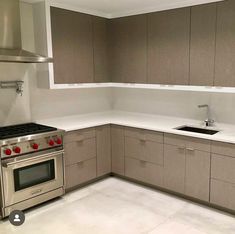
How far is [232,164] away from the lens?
2738 millimetres

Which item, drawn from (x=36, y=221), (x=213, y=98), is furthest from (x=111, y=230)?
(x=213, y=98)

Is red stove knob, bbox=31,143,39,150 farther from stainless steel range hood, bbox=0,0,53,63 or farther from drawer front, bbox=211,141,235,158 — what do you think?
drawer front, bbox=211,141,235,158

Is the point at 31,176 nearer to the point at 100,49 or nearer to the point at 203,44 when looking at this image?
the point at 100,49

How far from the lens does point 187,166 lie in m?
3.10

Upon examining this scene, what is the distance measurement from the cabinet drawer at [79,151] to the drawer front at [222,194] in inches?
61.1

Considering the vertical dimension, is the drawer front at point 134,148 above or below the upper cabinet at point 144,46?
below

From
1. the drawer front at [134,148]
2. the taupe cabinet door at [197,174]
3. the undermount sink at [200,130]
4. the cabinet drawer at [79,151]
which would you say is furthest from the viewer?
the drawer front at [134,148]

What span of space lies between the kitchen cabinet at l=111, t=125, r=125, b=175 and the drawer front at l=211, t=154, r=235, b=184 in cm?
128

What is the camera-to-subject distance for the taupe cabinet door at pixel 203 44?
9.91 ft

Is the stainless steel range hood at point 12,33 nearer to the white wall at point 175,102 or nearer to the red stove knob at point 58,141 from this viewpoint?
the red stove knob at point 58,141

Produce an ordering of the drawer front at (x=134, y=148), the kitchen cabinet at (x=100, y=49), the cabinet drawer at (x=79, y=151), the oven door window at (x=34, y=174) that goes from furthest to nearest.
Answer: the kitchen cabinet at (x=100, y=49) < the drawer front at (x=134, y=148) < the cabinet drawer at (x=79, y=151) < the oven door window at (x=34, y=174)

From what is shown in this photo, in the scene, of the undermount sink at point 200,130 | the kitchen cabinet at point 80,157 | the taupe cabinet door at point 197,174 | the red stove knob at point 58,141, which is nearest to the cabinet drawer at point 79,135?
the kitchen cabinet at point 80,157

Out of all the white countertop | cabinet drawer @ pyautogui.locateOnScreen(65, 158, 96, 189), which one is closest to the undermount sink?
the white countertop

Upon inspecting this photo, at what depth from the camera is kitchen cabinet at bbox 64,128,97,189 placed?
10.9 ft
